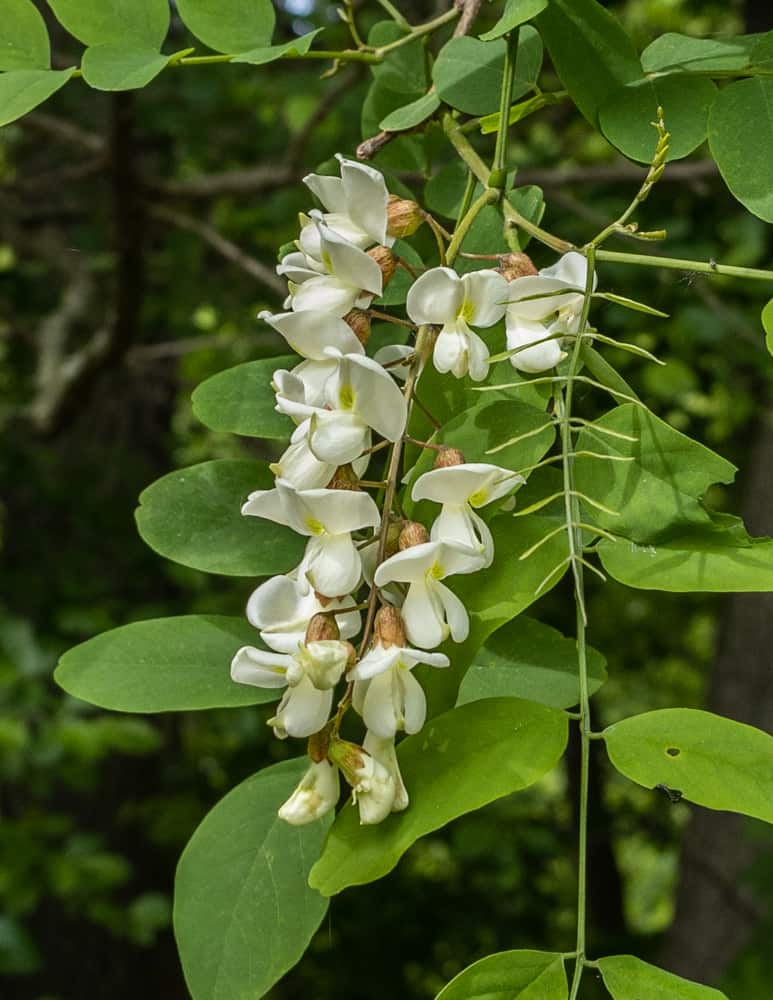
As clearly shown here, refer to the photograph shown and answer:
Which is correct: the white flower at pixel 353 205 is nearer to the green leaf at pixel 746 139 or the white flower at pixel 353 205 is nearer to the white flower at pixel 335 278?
the white flower at pixel 335 278

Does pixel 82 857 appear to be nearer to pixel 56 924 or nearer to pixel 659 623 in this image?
pixel 56 924

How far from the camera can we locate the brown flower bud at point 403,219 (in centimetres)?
67

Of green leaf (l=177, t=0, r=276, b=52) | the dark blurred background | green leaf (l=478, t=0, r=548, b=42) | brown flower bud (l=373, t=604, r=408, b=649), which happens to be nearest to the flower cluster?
brown flower bud (l=373, t=604, r=408, b=649)

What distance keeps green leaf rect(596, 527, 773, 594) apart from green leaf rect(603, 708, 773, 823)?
66 mm

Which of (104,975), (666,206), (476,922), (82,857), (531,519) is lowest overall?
(476,922)

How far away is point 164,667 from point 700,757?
0.99 feet

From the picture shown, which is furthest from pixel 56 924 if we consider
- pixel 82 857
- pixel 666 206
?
pixel 666 206

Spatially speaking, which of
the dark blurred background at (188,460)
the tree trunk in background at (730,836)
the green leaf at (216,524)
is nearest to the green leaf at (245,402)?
the green leaf at (216,524)

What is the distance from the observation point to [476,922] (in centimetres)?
339

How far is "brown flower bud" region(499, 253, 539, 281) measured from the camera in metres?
0.61

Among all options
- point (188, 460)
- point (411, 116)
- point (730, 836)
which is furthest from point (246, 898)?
point (188, 460)

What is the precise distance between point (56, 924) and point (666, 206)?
2.21 metres

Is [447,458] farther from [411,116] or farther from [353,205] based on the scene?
[411,116]

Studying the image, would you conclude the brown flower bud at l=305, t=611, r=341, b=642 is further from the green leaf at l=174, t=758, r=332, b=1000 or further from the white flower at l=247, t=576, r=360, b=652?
the green leaf at l=174, t=758, r=332, b=1000
